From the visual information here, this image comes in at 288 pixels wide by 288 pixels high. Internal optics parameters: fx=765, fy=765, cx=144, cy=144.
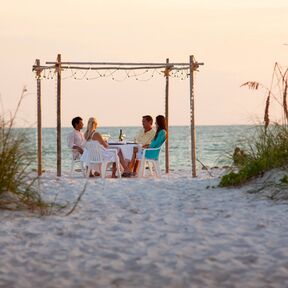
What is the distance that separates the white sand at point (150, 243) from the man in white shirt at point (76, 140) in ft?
11.3

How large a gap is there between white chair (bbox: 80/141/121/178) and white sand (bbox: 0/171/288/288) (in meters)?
2.78

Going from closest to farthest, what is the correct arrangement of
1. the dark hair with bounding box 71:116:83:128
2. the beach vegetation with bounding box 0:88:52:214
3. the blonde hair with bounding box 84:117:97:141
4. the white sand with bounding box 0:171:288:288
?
the white sand with bounding box 0:171:288:288, the beach vegetation with bounding box 0:88:52:214, the blonde hair with bounding box 84:117:97:141, the dark hair with bounding box 71:116:83:128

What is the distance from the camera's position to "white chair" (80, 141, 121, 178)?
11.3 m

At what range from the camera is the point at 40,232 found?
622 centimetres

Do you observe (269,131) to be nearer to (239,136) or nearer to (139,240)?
(239,136)

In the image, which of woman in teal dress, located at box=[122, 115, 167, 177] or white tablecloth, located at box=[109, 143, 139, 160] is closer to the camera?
woman in teal dress, located at box=[122, 115, 167, 177]

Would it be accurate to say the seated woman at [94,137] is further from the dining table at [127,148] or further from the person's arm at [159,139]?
the person's arm at [159,139]

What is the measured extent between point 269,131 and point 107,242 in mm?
3851

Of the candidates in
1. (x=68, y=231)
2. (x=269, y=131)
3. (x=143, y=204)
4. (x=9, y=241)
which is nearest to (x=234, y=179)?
(x=269, y=131)

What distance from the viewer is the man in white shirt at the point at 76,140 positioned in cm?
1202

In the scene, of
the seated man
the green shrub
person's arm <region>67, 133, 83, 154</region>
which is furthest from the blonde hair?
the green shrub

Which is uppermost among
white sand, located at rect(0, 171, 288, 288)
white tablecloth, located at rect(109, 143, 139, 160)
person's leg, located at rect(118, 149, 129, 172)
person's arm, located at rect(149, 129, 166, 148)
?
person's arm, located at rect(149, 129, 166, 148)

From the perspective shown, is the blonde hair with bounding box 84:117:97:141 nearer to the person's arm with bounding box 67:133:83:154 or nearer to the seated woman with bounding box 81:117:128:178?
the seated woman with bounding box 81:117:128:178

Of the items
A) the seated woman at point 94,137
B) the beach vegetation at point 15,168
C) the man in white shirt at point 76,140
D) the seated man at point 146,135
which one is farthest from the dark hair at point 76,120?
the beach vegetation at point 15,168
